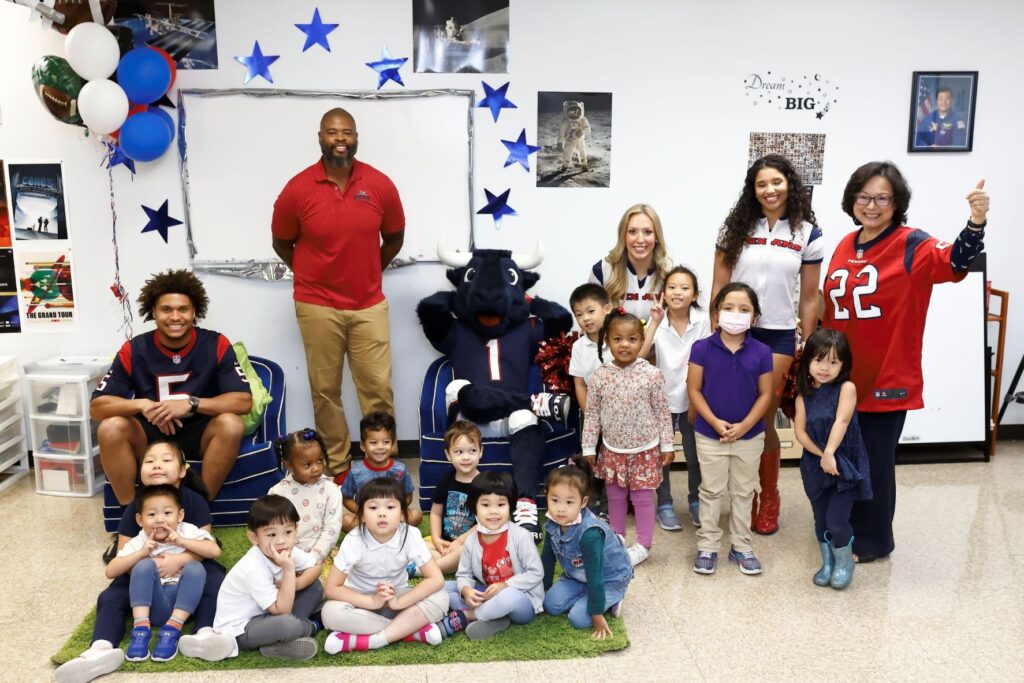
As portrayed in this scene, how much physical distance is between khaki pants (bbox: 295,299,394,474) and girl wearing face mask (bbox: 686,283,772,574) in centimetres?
151

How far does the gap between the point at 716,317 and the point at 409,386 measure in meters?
1.81

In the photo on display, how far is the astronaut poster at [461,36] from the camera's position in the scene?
411cm

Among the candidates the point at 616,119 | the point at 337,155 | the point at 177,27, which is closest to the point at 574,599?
the point at 337,155

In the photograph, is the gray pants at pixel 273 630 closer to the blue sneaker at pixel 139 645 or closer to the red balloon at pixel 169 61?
the blue sneaker at pixel 139 645

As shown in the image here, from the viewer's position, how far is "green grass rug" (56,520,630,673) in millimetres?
2607

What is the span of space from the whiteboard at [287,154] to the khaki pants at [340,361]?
1.54ft

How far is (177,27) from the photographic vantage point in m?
4.04

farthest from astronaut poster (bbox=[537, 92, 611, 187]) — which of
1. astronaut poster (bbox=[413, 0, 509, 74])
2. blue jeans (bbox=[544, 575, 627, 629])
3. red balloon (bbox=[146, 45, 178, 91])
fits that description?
blue jeans (bbox=[544, 575, 627, 629])

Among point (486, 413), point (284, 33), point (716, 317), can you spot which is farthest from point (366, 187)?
point (716, 317)

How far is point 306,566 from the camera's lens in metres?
2.76

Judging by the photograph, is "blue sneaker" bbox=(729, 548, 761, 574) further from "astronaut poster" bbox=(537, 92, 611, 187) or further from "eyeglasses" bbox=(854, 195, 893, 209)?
"astronaut poster" bbox=(537, 92, 611, 187)

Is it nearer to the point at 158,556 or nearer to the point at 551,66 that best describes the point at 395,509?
the point at 158,556

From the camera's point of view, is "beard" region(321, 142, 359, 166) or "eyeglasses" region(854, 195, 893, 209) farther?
"beard" region(321, 142, 359, 166)

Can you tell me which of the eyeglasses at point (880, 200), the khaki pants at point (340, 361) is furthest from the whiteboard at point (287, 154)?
the eyeglasses at point (880, 200)
